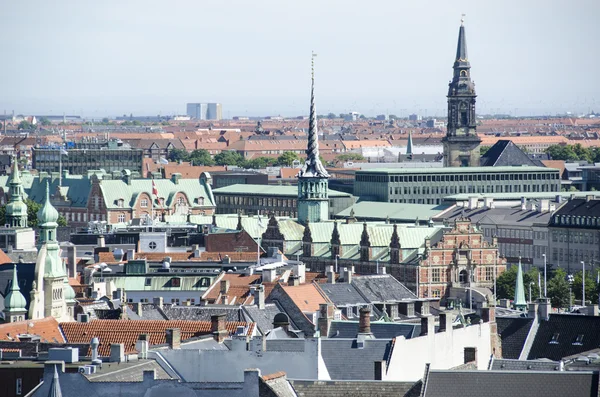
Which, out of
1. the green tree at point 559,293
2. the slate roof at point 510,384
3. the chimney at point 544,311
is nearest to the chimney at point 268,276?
the chimney at point 544,311

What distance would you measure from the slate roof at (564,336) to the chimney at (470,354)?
422 inches

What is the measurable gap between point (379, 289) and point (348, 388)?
52.0 m

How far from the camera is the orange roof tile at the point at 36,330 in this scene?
244ft

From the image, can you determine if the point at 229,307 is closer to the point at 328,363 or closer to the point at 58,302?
the point at 58,302

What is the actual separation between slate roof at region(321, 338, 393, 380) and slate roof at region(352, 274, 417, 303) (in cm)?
3740

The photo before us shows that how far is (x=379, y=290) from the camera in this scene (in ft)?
347

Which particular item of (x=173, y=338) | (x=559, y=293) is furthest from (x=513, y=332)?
(x=559, y=293)

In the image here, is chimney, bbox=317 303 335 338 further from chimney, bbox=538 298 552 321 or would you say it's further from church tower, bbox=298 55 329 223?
church tower, bbox=298 55 329 223

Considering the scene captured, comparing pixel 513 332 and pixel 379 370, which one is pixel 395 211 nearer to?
pixel 513 332

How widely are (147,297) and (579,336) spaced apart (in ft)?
114

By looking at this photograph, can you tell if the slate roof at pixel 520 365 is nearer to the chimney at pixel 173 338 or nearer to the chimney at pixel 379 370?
the chimney at pixel 379 370

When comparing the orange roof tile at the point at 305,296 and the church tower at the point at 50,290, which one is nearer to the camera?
the orange roof tile at the point at 305,296

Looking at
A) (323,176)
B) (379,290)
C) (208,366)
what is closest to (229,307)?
(379,290)

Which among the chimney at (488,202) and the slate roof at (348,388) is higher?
the slate roof at (348,388)
